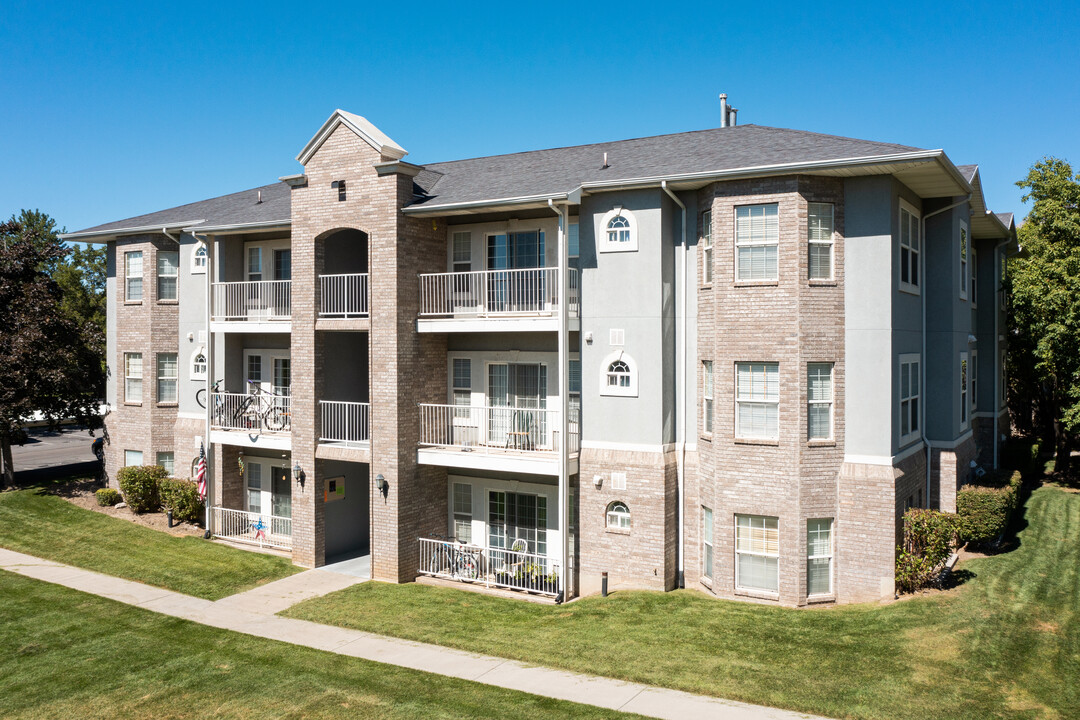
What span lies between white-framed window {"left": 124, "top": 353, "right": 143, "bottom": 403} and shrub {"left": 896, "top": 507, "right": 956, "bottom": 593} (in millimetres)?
22405

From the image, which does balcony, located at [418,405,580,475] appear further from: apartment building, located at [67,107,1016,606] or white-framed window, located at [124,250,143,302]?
white-framed window, located at [124,250,143,302]

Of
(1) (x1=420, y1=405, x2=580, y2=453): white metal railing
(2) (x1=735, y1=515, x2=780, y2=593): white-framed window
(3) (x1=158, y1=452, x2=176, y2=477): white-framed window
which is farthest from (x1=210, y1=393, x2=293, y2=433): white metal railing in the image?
(2) (x1=735, y1=515, x2=780, y2=593): white-framed window

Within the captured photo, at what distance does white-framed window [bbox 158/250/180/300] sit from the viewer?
81.1ft

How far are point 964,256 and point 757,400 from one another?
8943 mm

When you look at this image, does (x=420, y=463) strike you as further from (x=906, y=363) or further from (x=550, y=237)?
(x=906, y=363)

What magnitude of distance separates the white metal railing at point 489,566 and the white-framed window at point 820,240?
824cm

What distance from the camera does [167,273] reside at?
24.8 m

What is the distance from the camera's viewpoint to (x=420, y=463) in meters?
18.8

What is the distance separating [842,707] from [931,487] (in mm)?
9432

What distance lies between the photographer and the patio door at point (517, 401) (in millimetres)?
18781

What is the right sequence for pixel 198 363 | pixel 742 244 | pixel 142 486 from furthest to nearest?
pixel 198 363 < pixel 142 486 < pixel 742 244

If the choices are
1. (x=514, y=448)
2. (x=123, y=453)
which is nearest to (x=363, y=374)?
(x=514, y=448)

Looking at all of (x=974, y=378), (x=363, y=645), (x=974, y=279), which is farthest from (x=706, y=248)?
(x=974, y=378)

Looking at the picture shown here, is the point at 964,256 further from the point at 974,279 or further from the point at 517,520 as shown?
the point at 517,520
